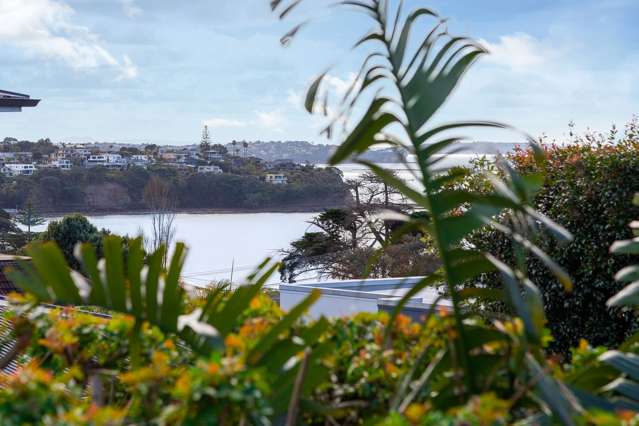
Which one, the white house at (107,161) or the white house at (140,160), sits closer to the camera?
the white house at (107,161)

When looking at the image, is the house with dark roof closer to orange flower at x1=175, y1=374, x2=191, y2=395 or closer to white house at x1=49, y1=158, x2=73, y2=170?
orange flower at x1=175, y1=374, x2=191, y2=395

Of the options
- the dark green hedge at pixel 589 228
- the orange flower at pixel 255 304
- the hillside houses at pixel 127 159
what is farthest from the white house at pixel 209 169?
the orange flower at pixel 255 304

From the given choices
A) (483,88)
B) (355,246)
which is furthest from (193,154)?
(483,88)

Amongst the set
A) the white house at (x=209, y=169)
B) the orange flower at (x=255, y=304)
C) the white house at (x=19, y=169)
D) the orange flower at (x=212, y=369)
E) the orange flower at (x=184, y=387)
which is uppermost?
the white house at (x=209, y=169)

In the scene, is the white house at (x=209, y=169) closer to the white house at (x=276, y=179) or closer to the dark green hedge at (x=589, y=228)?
the white house at (x=276, y=179)

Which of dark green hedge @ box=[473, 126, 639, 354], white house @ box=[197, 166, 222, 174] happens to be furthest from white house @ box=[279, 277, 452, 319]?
white house @ box=[197, 166, 222, 174]

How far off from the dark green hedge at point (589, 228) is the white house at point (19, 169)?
22.7m

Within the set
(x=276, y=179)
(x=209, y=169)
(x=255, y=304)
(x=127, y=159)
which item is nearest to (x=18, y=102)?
(x=255, y=304)

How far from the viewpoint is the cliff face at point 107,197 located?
83.3 ft

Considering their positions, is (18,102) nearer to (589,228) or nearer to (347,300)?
(347,300)

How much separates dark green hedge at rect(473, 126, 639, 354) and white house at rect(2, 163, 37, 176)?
22.7 m

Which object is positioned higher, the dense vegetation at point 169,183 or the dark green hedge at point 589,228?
the dense vegetation at point 169,183

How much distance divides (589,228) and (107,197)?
71.6 ft

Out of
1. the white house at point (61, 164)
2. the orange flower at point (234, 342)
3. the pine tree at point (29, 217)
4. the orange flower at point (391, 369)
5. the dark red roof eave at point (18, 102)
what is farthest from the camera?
the white house at point (61, 164)
